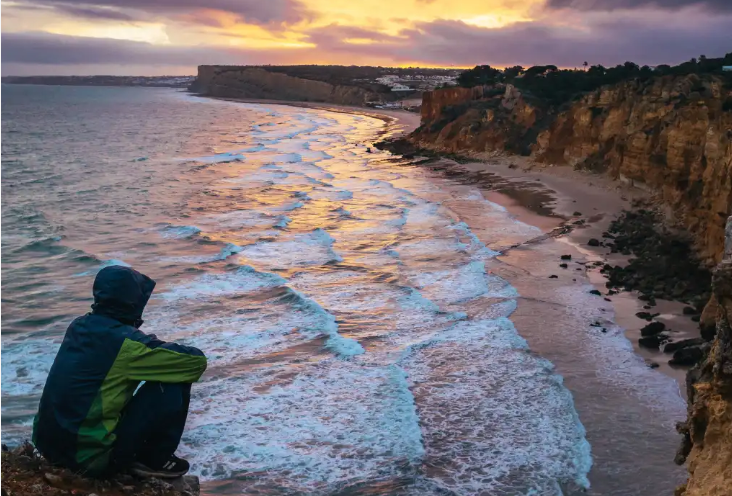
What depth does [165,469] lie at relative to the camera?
457cm

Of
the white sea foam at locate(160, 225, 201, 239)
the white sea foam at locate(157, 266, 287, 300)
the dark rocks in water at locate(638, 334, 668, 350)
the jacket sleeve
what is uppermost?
the jacket sleeve

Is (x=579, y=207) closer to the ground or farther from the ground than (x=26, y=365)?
farther from the ground

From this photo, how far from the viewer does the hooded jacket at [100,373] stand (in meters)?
4.21

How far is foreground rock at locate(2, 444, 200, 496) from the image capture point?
4176 mm

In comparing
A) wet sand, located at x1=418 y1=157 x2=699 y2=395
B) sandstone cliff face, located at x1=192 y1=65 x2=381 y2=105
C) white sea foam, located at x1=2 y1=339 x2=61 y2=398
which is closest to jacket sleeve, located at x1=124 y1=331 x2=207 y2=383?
white sea foam, located at x1=2 y1=339 x2=61 y2=398

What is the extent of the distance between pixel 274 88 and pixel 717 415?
164 meters

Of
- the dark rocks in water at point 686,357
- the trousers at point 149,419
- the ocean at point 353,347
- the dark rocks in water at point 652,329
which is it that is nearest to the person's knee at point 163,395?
the trousers at point 149,419

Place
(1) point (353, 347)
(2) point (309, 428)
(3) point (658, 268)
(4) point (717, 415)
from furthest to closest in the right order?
(3) point (658, 268), (1) point (353, 347), (2) point (309, 428), (4) point (717, 415)

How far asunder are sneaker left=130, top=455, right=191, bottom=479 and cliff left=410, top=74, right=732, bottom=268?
1375 cm

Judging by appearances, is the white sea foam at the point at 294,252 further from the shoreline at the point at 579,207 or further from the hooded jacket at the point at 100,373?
the hooded jacket at the point at 100,373

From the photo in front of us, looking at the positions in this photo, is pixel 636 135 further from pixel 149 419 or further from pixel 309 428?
pixel 149 419

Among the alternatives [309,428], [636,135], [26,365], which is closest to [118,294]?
[309,428]

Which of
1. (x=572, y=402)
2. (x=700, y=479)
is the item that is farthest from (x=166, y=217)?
(x=700, y=479)

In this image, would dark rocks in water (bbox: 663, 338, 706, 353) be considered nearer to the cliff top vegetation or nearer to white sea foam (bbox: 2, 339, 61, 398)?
white sea foam (bbox: 2, 339, 61, 398)
